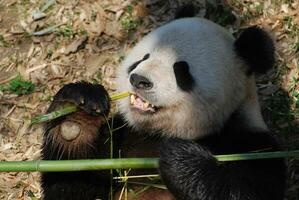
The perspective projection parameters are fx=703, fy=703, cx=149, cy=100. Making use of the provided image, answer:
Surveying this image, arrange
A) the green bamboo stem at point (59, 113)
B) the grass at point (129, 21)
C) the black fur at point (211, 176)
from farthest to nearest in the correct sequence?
the grass at point (129, 21), the green bamboo stem at point (59, 113), the black fur at point (211, 176)

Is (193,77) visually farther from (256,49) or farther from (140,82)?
(256,49)

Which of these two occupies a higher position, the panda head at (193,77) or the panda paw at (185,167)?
the panda head at (193,77)

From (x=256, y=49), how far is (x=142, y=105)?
889mm

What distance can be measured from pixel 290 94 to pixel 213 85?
198cm

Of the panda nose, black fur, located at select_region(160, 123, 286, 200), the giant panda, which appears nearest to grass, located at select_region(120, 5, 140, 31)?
the giant panda

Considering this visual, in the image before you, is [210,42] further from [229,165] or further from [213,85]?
[229,165]

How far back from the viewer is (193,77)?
4676 millimetres

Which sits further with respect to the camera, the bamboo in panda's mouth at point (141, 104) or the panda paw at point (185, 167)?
the bamboo in panda's mouth at point (141, 104)

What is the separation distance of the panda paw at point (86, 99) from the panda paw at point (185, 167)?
62 cm

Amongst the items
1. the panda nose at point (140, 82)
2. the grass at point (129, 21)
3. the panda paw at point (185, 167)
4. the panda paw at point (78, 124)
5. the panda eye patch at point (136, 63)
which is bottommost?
the grass at point (129, 21)

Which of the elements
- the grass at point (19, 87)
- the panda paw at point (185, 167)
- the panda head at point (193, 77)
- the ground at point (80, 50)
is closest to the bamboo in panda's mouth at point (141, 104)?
the panda head at point (193, 77)

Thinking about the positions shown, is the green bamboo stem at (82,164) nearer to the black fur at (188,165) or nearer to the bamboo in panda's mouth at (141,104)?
the black fur at (188,165)

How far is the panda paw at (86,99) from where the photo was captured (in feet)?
15.8

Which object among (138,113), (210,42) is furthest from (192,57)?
(138,113)
